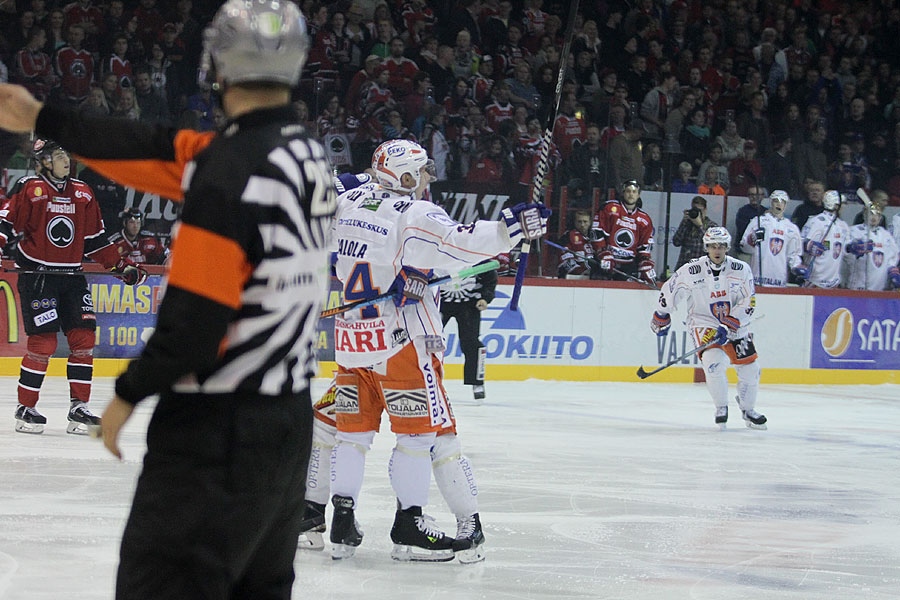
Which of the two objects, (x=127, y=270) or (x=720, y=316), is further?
(x=720, y=316)

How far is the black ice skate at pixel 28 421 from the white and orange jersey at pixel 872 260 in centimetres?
913

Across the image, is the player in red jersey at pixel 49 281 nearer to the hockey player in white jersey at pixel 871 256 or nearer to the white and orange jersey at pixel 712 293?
the white and orange jersey at pixel 712 293

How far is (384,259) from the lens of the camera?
4.29 meters

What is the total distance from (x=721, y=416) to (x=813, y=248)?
450 cm

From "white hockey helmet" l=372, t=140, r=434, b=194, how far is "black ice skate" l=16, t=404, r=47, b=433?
3552 millimetres

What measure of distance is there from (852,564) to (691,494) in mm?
1514

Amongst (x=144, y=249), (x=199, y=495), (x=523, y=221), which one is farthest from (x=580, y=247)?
(x=199, y=495)

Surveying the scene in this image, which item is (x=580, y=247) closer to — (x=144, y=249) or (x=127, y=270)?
(x=144, y=249)

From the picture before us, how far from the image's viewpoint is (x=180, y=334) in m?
1.71

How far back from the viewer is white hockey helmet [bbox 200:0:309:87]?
1.86 metres

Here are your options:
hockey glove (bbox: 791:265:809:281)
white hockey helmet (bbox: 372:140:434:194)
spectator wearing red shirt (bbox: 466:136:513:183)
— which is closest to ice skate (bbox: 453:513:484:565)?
white hockey helmet (bbox: 372:140:434:194)

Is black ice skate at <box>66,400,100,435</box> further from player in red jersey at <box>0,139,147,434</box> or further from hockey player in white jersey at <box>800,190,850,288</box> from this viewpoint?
hockey player in white jersey at <box>800,190,850,288</box>

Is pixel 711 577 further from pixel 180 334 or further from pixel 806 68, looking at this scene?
pixel 806 68

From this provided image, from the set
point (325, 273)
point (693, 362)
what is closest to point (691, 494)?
point (325, 273)
